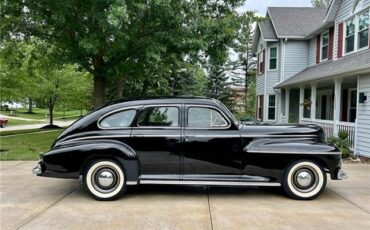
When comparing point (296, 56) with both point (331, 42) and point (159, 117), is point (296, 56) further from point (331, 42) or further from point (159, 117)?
point (159, 117)

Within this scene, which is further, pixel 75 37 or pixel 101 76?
pixel 101 76

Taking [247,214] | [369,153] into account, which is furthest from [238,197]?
[369,153]

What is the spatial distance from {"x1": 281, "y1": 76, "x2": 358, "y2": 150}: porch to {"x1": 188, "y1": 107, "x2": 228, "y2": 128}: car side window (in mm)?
7075

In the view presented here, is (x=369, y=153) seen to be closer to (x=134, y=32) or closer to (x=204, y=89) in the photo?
(x=134, y=32)

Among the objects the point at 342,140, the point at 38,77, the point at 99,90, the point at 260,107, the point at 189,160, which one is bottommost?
the point at 342,140

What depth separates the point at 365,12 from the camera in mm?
12703

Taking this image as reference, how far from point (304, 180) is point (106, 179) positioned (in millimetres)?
3232

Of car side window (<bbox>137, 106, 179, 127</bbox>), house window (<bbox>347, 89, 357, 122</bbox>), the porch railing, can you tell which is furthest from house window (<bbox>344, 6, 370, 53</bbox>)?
car side window (<bbox>137, 106, 179, 127</bbox>)

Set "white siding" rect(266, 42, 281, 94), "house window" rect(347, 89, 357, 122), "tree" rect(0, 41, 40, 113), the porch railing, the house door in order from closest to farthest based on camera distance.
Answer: the porch railing → "tree" rect(0, 41, 40, 113) → "house window" rect(347, 89, 357, 122) → the house door → "white siding" rect(266, 42, 281, 94)

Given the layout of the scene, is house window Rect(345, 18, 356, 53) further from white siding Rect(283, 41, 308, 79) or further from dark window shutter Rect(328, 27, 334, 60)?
white siding Rect(283, 41, 308, 79)

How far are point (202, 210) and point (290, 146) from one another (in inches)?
71.6

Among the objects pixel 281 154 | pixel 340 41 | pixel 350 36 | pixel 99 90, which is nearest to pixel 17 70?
pixel 99 90

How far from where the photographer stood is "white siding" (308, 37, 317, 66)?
60.1 ft

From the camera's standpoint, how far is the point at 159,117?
5949mm
